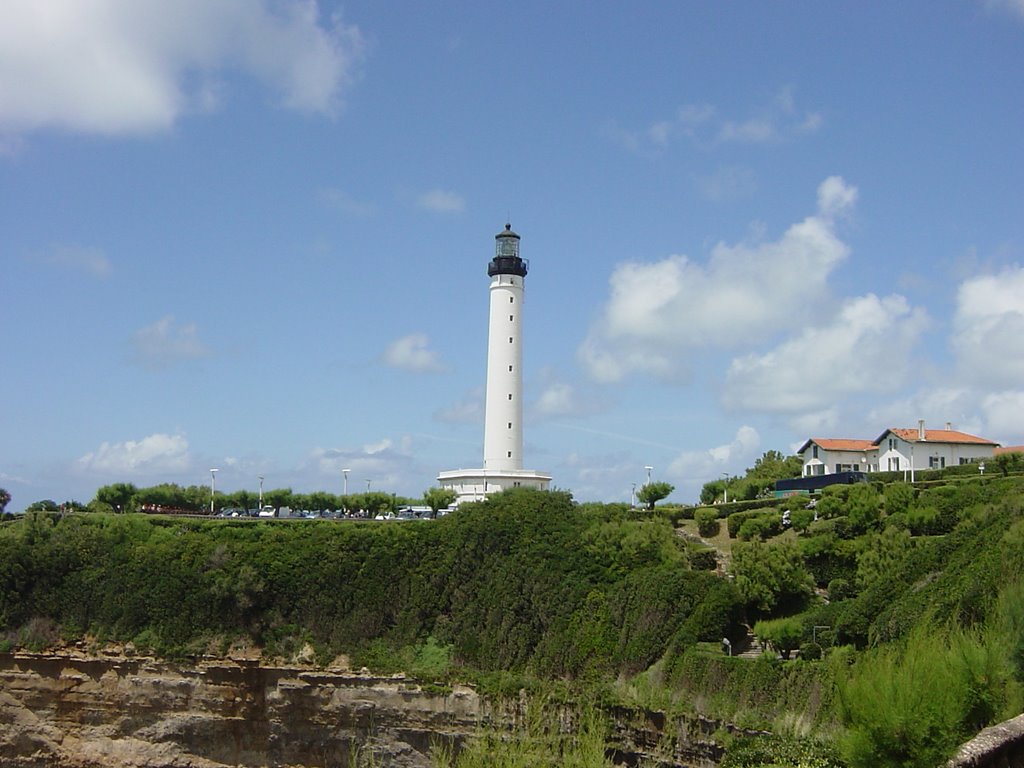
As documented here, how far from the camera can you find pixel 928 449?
190 ft

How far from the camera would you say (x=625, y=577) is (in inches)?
1559

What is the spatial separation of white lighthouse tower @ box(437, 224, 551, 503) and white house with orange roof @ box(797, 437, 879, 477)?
16958mm

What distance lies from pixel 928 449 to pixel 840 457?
579 cm

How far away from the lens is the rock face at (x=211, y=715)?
3806cm

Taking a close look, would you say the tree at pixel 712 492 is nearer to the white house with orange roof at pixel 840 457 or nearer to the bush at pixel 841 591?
the white house with orange roof at pixel 840 457

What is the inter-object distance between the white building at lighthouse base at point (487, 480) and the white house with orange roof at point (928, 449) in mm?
20255

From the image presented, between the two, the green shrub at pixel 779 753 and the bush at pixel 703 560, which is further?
the bush at pixel 703 560

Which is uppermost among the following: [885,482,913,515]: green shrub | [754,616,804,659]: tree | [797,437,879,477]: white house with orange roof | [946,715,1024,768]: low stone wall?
[797,437,879,477]: white house with orange roof

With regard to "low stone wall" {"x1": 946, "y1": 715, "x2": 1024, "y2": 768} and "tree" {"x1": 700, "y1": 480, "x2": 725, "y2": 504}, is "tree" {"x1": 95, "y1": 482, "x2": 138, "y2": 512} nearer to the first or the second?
"tree" {"x1": 700, "y1": 480, "x2": 725, "y2": 504}

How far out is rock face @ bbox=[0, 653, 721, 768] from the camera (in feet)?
125

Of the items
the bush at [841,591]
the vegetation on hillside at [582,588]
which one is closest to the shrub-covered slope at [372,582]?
the vegetation on hillside at [582,588]

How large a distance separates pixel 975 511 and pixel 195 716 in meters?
30.8

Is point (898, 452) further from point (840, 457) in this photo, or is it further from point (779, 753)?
point (779, 753)

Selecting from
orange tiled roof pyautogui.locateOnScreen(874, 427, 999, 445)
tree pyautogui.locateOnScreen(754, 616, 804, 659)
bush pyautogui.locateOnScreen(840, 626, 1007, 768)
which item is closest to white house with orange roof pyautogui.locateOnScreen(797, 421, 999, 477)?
orange tiled roof pyautogui.locateOnScreen(874, 427, 999, 445)
